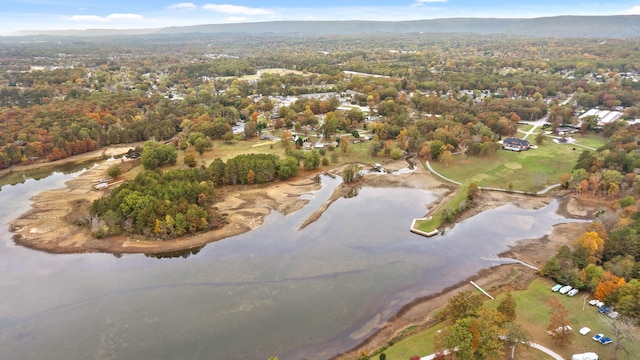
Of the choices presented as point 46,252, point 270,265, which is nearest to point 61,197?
point 46,252

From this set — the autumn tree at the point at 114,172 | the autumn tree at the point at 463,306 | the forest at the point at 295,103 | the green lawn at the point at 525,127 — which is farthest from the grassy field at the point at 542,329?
the green lawn at the point at 525,127

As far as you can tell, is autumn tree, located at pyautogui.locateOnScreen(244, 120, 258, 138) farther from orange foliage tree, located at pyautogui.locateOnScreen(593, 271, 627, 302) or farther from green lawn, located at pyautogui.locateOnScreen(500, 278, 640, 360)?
orange foliage tree, located at pyautogui.locateOnScreen(593, 271, 627, 302)

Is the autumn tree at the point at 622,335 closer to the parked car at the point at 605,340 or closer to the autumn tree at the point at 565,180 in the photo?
the parked car at the point at 605,340

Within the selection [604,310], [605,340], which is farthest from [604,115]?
[605,340]

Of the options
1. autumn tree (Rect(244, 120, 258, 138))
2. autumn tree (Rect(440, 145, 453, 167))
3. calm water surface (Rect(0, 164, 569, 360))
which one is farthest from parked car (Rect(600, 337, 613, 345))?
autumn tree (Rect(244, 120, 258, 138))

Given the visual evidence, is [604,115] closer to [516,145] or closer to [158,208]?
[516,145]

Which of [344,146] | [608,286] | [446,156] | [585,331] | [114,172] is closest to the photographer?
[585,331]

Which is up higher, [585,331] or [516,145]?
[516,145]
